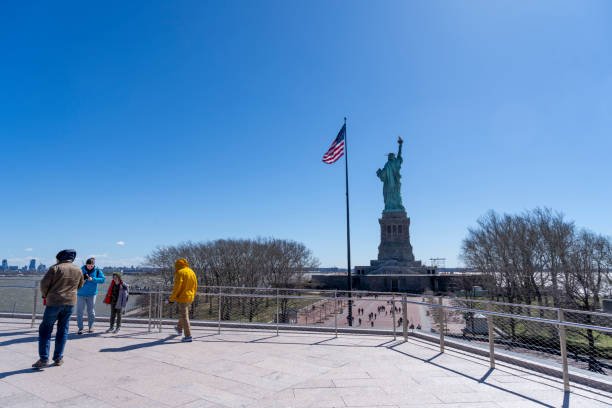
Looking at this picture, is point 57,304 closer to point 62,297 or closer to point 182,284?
point 62,297

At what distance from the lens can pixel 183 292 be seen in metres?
7.38

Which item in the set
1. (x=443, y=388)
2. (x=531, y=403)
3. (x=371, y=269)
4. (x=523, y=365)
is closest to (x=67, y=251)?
(x=443, y=388)

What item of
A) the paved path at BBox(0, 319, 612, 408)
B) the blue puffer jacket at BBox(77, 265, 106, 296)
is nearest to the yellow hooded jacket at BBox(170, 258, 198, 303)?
the paved path at BBox(0, 319, 612, 408)

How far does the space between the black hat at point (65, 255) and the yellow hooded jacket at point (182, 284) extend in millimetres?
1855

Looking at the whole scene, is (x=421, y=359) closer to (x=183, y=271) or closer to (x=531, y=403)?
(x=531, y=403)

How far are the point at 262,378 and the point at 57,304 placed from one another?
3.37 metres

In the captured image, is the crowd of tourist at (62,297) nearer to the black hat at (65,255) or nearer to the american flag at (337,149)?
the black hat at (65,255)

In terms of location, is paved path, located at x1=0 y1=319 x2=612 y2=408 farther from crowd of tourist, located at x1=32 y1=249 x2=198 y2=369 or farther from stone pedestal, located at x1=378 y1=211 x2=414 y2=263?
stone pedestal, located at x1=378 y1=211 x2=414 y2=263

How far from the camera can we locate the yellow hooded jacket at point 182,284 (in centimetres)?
731

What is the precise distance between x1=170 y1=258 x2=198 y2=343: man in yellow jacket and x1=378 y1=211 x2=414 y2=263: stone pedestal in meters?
54.7

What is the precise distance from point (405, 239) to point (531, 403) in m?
58.4

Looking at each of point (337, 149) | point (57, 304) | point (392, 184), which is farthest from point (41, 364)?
point (392, 184)

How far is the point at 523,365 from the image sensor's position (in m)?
5.84

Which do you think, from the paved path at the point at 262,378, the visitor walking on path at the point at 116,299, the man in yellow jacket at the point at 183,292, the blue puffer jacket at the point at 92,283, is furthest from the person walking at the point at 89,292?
the man in yellow jacket at the point at 183,292
